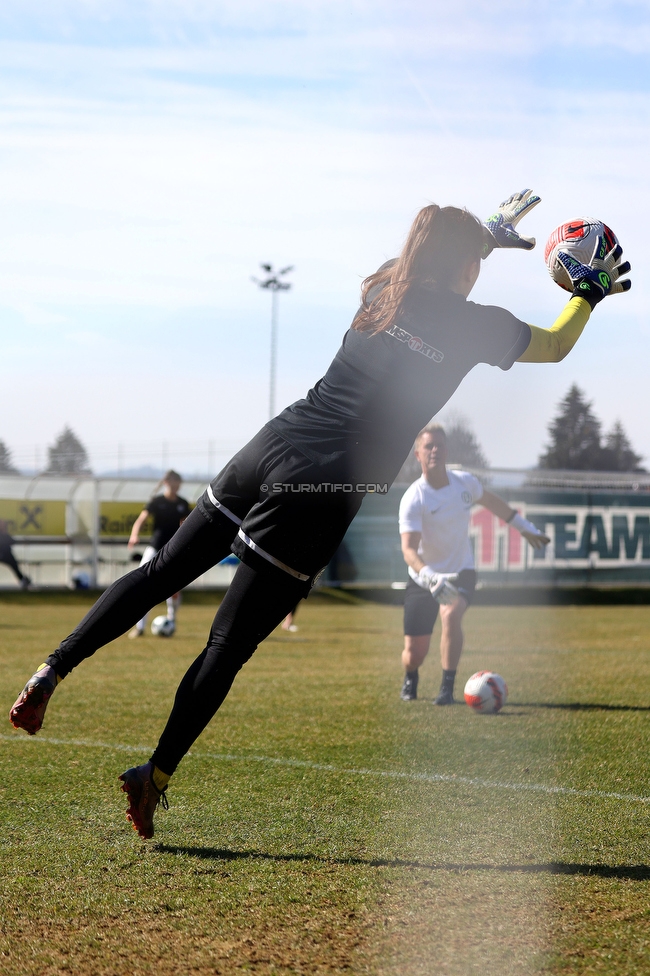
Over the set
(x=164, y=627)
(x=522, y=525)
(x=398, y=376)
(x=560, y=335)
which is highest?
(x=560, y=335)

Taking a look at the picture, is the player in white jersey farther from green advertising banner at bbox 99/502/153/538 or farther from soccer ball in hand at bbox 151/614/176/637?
green advertising banner at bbox 99/502/153/538

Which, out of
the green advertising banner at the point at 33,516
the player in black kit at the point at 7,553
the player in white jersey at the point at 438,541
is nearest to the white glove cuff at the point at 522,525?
the player in white jersey at the point at 438,541

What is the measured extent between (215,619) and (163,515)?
11.1 m

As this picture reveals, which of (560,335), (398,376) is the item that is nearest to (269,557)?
(398,376)

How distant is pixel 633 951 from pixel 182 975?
3.73ft

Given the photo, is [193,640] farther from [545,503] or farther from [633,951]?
[545,503]

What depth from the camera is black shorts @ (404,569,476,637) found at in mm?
8188

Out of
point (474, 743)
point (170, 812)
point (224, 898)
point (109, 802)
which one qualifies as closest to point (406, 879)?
point (224, 898)

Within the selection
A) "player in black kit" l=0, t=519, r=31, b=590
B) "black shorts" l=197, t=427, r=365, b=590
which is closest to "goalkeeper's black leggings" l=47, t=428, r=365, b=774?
"black shorts" l=197, t=427, r=365, b=590

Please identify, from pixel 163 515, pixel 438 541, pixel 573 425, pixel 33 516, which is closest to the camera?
pixel 573 425

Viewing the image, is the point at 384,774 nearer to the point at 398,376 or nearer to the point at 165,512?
the point at 398,376

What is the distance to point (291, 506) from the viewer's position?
351 centimetres

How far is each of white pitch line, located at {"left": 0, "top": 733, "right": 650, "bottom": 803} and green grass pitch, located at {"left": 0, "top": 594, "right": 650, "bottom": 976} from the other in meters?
0.02

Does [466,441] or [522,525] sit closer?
[466,441]
